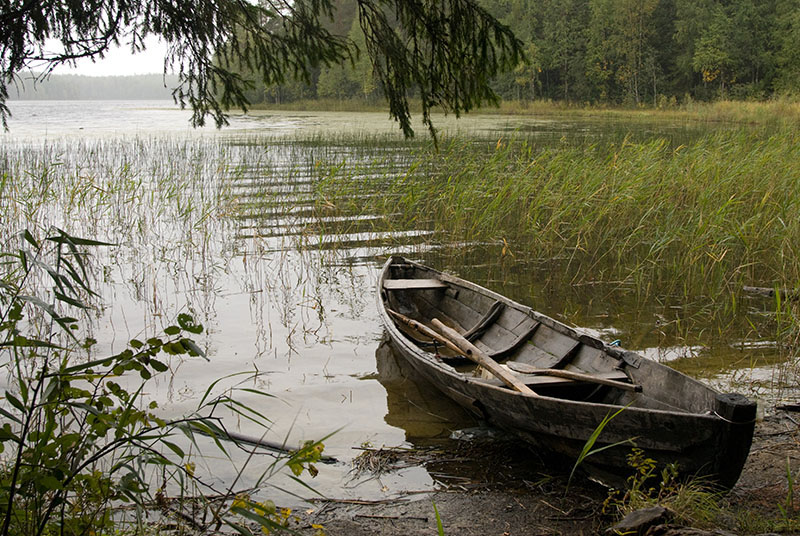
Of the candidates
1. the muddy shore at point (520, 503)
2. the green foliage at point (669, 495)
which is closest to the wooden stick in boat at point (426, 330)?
the muddy shore at point (520, 503)

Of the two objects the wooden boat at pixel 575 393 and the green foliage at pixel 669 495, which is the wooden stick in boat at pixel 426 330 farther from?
the green foliage at pixel 669 495

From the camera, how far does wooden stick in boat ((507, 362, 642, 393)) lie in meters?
3.70

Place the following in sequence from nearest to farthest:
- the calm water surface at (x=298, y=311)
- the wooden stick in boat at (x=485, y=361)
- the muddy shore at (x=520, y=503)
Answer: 1. the muddy shore at (x=520, y=503)
2. the wooden stick in boat at (x=485, y=361)
3. the calm water surface at (x=298, y=311)

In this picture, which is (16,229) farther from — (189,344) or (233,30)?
(189,344)

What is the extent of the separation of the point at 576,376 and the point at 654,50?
50335 millimetres

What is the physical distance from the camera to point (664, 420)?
3051 millimetres

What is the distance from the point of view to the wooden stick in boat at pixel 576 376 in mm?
3697

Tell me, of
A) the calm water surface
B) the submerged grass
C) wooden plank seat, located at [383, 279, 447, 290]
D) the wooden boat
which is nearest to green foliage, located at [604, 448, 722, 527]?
the wooden boat

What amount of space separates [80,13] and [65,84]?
168945 millimetres

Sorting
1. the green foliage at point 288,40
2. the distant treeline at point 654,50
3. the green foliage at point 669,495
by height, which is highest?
the distant treeline at point 654,50

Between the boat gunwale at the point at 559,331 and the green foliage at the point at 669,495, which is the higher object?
the boat gunwale at the point at 559,331

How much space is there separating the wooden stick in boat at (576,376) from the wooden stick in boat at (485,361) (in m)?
0.13

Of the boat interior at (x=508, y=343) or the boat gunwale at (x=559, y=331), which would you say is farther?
the boat interior at (x=508, y=343)

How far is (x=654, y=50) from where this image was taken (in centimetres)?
4806
